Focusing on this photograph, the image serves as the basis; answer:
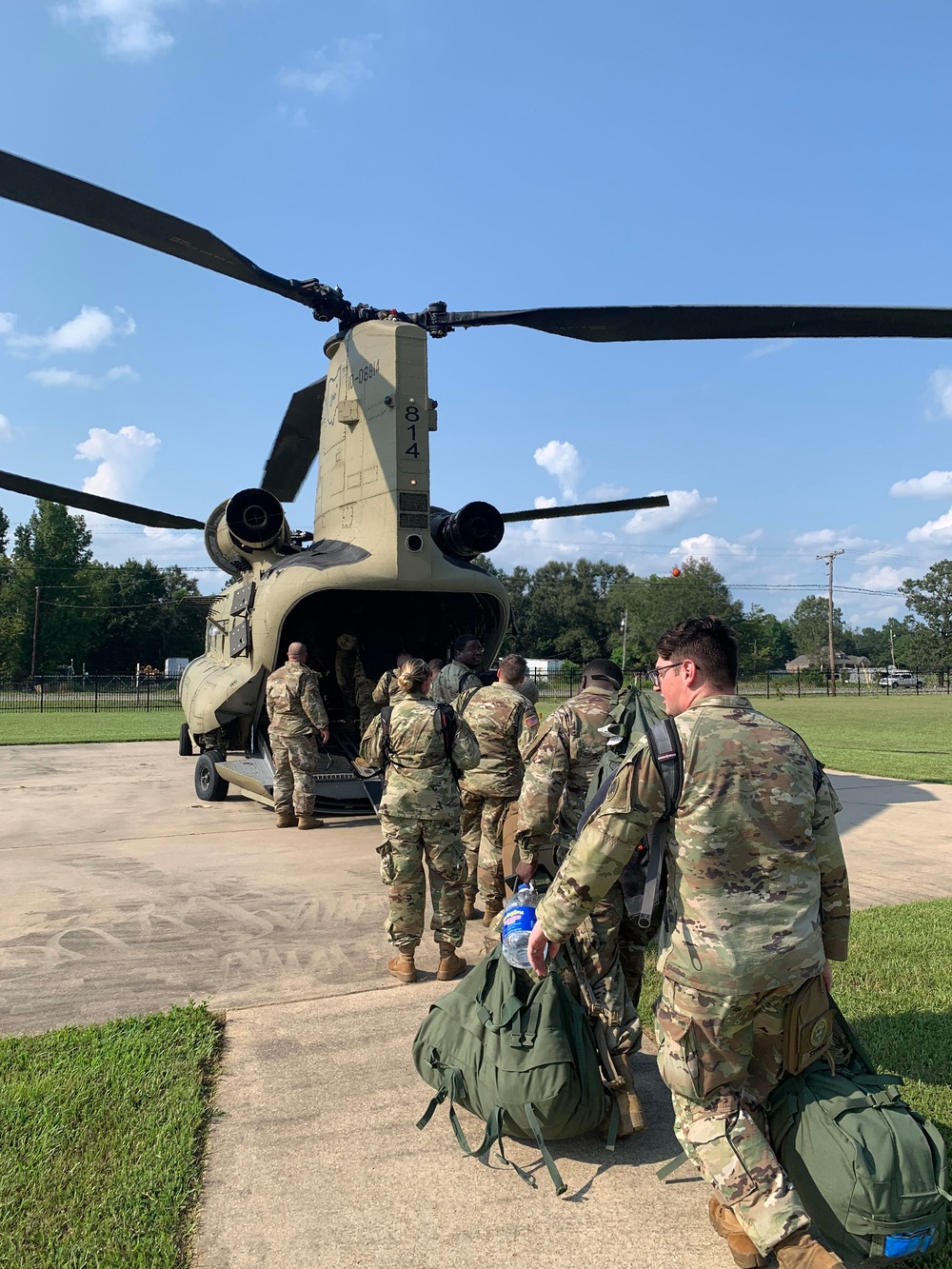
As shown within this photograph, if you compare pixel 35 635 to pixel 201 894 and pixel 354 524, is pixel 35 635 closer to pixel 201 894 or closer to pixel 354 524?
pixel 354 524

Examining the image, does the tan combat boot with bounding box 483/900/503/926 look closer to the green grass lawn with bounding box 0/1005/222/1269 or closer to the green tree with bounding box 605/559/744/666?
the green grass lawn with bounding box 0/1005/222/1269

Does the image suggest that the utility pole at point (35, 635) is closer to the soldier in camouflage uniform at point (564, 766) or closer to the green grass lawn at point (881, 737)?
the green grass lawn at point (881, 737)

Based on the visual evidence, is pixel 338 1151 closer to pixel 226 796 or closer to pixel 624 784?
pixel 624 784

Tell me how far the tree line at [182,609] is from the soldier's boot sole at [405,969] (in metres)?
44.4

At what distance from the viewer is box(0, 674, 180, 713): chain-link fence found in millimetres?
32188

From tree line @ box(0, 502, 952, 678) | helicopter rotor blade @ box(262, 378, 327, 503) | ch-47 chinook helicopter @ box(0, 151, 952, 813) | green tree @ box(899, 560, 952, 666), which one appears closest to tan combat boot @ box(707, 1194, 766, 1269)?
ch-47 chinook helicopter @ box(0, 151, 952, 813)

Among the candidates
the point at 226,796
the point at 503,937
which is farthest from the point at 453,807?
the point at 226,796

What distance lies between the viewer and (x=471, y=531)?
8.59 metres

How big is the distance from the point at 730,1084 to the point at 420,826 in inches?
103

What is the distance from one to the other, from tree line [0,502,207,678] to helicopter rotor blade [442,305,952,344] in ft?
164

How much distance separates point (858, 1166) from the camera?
2098mm

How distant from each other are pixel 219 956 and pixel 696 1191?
3.03m

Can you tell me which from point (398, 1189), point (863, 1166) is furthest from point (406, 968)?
point (863, 1166)

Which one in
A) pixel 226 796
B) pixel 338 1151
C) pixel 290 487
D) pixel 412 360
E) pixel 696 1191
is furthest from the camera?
pixel 290 487
